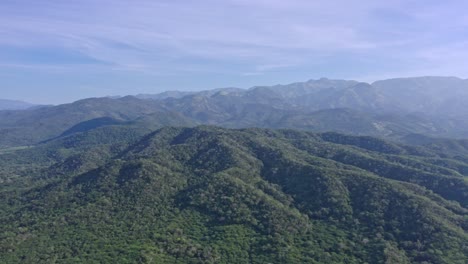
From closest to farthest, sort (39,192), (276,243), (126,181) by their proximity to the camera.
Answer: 1. (276,243)
2. (126,181)
3. (39,192)

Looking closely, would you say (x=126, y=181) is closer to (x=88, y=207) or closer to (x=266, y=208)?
(x=88, y=207)

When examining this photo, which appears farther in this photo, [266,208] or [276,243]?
[266,208]

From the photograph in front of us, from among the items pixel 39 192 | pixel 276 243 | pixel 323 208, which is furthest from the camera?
pixel 39 192

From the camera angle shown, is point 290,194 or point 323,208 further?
point 290,194

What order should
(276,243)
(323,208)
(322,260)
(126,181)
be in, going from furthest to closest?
1. (126,181)
2. (323,208)
3. (276,243)
4. (322,260)

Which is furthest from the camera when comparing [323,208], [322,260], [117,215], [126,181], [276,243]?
[126,181]

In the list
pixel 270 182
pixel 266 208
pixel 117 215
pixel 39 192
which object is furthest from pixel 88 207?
pixel 270 182

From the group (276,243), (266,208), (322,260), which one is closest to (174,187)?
(266,208)

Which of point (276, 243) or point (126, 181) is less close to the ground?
point (126, 181)

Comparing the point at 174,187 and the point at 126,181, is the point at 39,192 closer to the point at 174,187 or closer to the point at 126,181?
the point at 126,181
